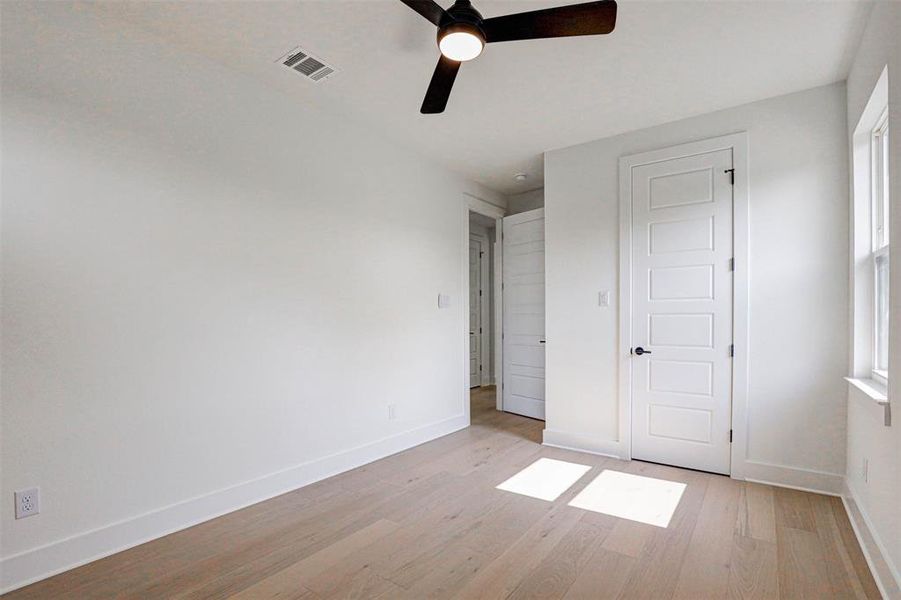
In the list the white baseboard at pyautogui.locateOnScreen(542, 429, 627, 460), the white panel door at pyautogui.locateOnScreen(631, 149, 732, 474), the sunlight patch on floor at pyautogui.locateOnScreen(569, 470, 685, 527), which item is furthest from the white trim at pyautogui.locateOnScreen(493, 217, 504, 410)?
the sunlight patch on floor at pyautogui.locateOnScreen(569, 470, 685, 527)

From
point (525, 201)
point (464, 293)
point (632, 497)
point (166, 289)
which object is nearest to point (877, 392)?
point (632, 497)

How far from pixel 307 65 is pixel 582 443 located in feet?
11.5

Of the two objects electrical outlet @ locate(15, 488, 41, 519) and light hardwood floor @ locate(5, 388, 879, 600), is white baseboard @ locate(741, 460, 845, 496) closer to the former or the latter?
light hardwood floor @ locate(5, 388, 879, 600)

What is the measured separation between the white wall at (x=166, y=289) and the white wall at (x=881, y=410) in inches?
118

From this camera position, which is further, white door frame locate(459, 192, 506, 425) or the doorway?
the doorway

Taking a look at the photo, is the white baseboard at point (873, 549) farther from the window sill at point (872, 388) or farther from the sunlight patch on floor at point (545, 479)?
the sunlight patch on floor at point (545, 479)

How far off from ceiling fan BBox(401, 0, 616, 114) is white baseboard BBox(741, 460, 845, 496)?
2939 millimetres

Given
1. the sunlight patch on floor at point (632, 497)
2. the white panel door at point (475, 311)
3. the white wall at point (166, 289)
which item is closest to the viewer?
Answer: the white wall at point (166, 289)

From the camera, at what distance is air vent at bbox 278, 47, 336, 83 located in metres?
2.46

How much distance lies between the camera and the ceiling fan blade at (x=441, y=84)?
80.0 inches

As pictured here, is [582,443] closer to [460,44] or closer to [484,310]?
[460,44]

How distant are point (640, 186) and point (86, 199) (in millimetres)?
3568

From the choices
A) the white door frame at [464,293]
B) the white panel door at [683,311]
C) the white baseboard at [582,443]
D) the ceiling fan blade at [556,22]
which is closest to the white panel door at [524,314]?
the white door frame at [464,293]

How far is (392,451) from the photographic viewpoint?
3627mm
